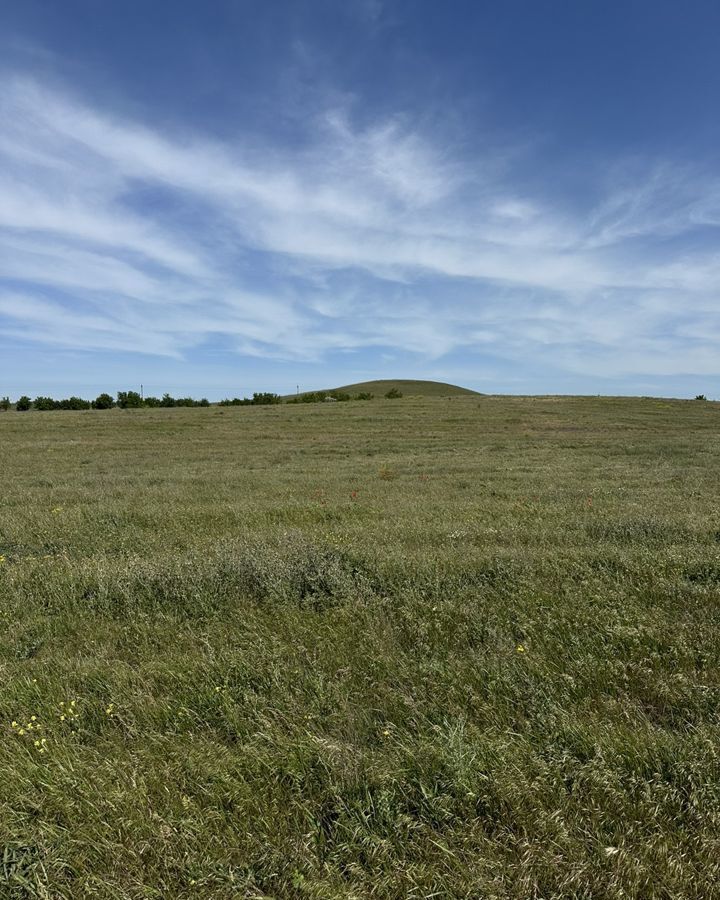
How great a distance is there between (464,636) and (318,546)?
3.19 metres

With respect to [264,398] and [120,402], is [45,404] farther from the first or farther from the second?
[264,398]

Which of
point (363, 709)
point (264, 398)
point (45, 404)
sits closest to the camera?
point (363, 709)

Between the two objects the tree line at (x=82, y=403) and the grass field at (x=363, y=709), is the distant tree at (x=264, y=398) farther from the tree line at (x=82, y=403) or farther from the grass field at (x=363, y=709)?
the grass field at (x=363, y=709)

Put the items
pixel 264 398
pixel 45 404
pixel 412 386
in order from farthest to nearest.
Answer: pixel 412 386 → pixel 264 398 → pixel 45 404

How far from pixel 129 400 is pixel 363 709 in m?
71.7

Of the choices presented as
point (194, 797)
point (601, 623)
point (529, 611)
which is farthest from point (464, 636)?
point (194, 797)

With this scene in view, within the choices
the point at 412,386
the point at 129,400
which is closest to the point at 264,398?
the point at 129,400

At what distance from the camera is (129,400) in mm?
67188

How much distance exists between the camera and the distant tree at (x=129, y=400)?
217ft

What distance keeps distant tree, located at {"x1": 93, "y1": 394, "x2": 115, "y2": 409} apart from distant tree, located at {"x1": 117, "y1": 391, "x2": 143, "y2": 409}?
104cm

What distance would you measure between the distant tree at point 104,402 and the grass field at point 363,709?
6246 cm

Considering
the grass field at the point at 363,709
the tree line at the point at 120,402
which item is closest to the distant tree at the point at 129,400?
the tree line at the point at 120,402

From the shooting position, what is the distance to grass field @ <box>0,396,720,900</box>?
2527mm

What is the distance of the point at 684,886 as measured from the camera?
2.34 metres
